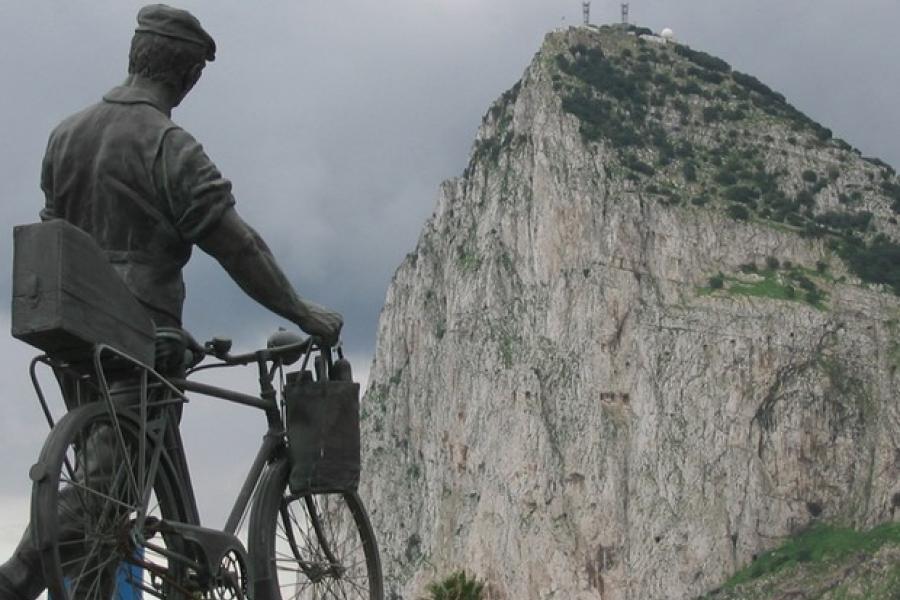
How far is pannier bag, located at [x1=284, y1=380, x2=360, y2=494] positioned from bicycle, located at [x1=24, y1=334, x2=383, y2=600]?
4cm

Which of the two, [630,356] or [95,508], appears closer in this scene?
[95,508]

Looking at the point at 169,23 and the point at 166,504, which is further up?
the point at 169,23

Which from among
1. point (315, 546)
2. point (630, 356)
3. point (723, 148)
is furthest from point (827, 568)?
point (315, 546)

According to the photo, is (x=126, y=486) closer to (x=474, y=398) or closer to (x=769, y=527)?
(x=769, y=527)

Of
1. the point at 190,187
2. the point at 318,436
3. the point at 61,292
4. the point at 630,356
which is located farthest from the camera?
the point at 630,356

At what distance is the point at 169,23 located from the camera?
24.4ft

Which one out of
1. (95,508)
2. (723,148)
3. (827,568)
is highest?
(723,148)

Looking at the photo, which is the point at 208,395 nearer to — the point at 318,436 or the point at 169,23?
the point at 318,436

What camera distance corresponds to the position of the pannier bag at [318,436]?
301 inches

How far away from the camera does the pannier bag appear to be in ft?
25.0

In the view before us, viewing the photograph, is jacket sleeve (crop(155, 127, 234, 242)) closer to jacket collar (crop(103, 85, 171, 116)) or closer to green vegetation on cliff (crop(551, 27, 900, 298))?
jacket collar (crop(103, 85, 171, 116))

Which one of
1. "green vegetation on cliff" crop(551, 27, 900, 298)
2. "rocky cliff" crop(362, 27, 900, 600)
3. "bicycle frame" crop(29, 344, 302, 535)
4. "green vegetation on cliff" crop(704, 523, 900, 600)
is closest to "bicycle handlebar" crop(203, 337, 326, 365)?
"bicycle frame" crop(29, 344, 302, 535)

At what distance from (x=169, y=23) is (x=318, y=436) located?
1642 mm

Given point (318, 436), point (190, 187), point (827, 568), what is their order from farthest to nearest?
point (827, 568) → point (318, 436) → point (190, 187)
